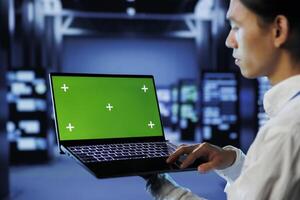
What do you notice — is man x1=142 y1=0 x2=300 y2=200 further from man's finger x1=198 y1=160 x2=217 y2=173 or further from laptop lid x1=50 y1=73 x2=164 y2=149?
laptop lid x1=50 y1=73 x2=164 y2=149

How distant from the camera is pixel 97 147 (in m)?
1.12

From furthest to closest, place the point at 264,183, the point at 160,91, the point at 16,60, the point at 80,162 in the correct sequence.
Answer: the point at 160,91
the point at 16,60
the point at 80,162
the point at 264,183

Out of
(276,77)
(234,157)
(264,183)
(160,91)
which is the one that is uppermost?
(276,77)

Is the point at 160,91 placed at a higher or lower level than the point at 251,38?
lower

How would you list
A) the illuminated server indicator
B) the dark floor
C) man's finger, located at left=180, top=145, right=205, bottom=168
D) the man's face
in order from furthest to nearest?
1. the illuminated server indicator
2. the dark floor
3. man's finger, located at left=180, top=145, right=205, bottom=168
4. the man's face

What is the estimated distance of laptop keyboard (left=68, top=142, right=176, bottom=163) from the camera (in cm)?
99

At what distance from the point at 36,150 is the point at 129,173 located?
5835 millimetres

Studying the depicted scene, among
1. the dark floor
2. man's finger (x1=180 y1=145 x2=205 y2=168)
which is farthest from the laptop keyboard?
the dark floor

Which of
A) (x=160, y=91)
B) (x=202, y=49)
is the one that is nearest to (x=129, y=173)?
(x=202, y=49)

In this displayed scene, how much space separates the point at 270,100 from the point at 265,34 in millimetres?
121

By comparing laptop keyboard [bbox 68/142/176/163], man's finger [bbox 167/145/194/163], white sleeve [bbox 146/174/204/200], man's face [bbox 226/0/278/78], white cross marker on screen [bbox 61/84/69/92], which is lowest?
white sleeve [bbox 146/174/204/200]

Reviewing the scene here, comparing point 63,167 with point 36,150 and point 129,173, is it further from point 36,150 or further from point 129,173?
point 129,173

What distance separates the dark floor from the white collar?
3442mm

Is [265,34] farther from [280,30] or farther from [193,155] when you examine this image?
[193,155]
